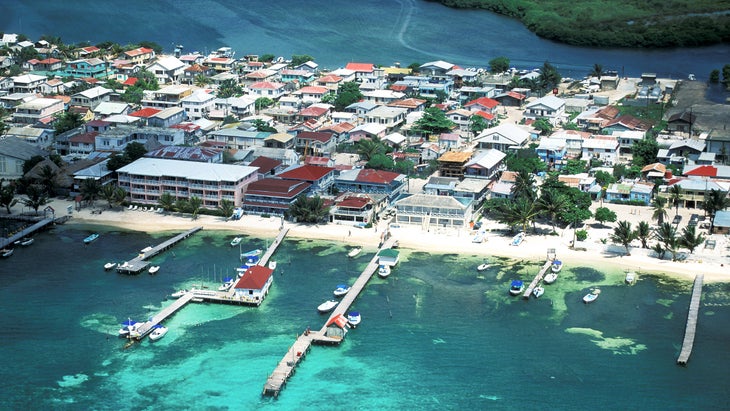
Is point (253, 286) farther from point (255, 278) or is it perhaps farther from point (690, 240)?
point (690, 240)

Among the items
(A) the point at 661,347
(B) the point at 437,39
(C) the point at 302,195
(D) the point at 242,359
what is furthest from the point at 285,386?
(B) the point at 437,39

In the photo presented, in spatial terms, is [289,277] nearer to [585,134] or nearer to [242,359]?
A: [242,359]

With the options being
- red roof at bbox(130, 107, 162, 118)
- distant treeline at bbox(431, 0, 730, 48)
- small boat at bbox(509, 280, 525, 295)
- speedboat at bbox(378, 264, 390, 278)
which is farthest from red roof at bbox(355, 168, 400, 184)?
distant treeline at bbox(431, 0, 730, 48)

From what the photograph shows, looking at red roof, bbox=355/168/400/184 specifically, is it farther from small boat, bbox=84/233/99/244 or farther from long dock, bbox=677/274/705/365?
long dock, bbox=677/274/705/365

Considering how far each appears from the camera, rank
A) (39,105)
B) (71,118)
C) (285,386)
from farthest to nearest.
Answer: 1. (39,105)
2. (71,118)
3. (285,386)

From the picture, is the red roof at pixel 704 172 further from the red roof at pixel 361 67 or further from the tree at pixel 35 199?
the tree at pixel 35 199

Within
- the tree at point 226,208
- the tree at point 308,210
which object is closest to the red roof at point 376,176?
the tree at point 308,210
